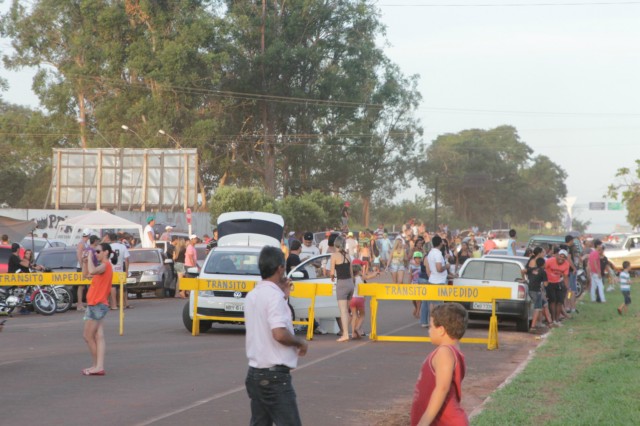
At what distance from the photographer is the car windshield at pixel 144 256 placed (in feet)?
107

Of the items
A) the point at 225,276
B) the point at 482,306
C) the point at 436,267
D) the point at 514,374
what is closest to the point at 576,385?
the point at 514,374

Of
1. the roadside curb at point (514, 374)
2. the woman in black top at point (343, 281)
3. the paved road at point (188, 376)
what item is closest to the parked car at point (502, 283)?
the paved road at point (188, 376)

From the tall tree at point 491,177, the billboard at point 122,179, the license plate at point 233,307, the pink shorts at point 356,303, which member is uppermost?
the tall tree at point 491,177

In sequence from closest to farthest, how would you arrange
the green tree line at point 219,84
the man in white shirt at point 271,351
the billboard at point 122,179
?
1. the man in white shirt at point 271,351
2. the billboard at point 122,179
3. the green tree line at point 219,84

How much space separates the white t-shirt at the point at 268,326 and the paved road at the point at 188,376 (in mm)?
3386

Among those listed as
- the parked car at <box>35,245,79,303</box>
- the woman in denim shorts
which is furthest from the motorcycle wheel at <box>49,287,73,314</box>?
the woman in denim shorts

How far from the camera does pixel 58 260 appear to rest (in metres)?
29.0

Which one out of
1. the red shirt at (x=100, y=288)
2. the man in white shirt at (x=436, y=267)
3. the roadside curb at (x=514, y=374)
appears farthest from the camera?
the man in white shirt at (x=436, y=267)

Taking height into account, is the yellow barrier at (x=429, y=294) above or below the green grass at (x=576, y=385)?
above

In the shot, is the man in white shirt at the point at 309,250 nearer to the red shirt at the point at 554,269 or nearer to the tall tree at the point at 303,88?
the red shirt at the point at 554,269

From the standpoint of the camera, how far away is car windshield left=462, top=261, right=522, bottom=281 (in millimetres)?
23234

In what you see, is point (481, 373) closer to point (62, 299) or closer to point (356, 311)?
point (356, 311)

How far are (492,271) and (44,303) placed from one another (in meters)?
10.3

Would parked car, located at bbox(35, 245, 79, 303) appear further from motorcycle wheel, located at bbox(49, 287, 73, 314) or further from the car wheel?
the car wheel
